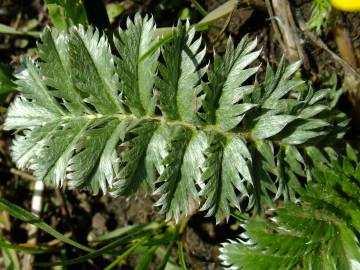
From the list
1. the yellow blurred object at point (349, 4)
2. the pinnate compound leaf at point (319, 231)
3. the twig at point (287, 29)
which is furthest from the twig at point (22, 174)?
the yellow blurred object at point (349, 4)

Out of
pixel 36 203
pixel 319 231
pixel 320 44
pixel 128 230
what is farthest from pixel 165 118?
pixel 36 203

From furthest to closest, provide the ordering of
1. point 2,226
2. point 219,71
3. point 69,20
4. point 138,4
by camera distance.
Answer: point 2,226 < point 138,4 < point 69,20 < point 219,71

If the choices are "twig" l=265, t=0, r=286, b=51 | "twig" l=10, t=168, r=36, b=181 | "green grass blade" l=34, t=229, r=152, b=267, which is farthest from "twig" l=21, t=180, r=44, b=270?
"twig" l=265, t=0, r=286, b=51

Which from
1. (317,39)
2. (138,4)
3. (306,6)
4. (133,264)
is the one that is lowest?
(133,264)

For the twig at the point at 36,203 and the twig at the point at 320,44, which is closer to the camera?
the twig at the point at 320,44

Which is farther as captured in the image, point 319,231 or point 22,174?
point 22,174

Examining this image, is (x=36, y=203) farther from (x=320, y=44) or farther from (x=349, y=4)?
(x=349, y=4)

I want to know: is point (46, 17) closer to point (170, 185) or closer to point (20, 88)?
point (20, 88)

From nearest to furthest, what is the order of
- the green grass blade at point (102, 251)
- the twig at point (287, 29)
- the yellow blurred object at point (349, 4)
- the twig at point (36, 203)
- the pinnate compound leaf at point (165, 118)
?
the yellow blurred object at point (349, 4), the pinnate compound leaf at point (165, 118), the green grass blade at point (102, 251), the twig at point (287, 29), the twig at point (36, 203)

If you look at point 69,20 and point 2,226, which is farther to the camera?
point 2,226

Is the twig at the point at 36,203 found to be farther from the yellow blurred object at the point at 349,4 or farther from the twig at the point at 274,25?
the yellow blurred object at the point at 349,4

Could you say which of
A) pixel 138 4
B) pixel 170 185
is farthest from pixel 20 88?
pixel 138 4
